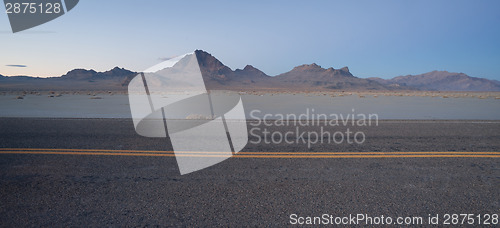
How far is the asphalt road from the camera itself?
10.2 feet

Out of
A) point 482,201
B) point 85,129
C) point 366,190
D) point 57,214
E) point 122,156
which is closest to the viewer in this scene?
point 57,214

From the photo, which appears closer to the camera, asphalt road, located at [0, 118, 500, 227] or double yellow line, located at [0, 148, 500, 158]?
asphalt road, located at [0, 118, 500, 227]

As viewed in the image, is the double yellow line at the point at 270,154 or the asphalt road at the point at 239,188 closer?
the asphalt road at the point at 239,188

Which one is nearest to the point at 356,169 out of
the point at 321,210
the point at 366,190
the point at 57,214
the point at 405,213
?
the point at 366,190

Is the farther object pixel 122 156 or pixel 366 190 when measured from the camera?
pixel 122 156

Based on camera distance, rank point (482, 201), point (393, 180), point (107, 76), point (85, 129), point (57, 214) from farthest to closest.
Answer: point (107, 76) < point (85, 129) < point (393, 180) < point (482, 201) < point (57, 214)

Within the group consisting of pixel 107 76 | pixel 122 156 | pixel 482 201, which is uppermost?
pixel 107 76

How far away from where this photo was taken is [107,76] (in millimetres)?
184125

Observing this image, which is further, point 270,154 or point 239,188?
point 270,154

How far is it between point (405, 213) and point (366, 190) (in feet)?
2.12

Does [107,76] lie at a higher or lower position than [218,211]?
higher

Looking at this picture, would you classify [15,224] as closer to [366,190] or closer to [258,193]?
[258,193]

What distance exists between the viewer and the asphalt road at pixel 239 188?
312 cm

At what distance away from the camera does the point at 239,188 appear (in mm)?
3814
